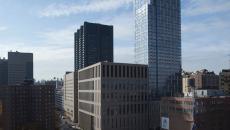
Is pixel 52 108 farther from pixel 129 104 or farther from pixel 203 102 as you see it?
pixel 203 102

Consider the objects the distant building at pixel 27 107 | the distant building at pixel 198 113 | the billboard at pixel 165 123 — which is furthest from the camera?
the distant building at pixel 27 107

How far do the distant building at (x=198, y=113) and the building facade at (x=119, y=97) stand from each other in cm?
1733

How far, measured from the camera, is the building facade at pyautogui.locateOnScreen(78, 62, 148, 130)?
154m

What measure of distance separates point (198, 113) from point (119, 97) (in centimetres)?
3813

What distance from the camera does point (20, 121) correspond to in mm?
185125

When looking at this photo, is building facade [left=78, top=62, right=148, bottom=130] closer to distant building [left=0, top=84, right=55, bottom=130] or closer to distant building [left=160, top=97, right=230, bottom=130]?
distant building [left=160, top=97, right=230, bottom=130]

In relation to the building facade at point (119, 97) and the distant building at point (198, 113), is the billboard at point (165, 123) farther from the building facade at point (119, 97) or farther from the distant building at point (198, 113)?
the building facade at point (119, 97)

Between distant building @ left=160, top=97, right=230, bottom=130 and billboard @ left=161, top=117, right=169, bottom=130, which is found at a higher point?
distant building @ left=160, top=97, right=230, bottom=130

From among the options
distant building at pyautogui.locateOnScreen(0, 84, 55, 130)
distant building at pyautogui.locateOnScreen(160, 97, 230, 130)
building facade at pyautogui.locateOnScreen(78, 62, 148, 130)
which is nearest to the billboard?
distant building at pyautogui.locateOnScreen(160, 97, 230, 130)

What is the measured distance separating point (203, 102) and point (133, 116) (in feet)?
121

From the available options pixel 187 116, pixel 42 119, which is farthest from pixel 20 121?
pixel 187 116

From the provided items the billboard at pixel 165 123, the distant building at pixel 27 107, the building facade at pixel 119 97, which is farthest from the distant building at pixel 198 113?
the distant building at pixel 27 107

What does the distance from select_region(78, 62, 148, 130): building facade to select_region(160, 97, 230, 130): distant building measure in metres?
17.3

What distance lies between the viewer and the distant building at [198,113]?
5325 inches
